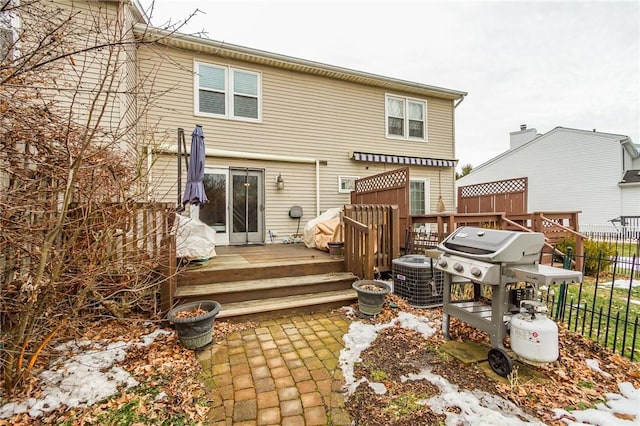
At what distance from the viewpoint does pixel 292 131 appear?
8172 millimetres

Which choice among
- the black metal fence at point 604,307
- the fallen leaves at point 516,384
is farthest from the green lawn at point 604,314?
the fallen leaves at point 516,384

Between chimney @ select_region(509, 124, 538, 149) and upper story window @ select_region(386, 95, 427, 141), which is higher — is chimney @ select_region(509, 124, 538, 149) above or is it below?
above

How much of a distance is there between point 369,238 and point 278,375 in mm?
2460

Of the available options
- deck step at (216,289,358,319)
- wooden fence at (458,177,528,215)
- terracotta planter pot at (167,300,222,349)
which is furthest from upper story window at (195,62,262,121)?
wooden fence at (458,177,528,215)

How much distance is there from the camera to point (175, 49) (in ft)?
22.8

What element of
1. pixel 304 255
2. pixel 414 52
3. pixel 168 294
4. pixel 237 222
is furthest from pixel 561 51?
pixel 168 294

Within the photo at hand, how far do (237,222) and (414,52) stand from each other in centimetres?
1097

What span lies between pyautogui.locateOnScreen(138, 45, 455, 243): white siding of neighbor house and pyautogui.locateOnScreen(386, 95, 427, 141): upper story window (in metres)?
0.25

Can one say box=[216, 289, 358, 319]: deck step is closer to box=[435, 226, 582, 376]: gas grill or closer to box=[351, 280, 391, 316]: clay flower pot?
box=[351, 280, 391, 316]: clay flower pot

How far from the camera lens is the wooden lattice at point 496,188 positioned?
9.09m

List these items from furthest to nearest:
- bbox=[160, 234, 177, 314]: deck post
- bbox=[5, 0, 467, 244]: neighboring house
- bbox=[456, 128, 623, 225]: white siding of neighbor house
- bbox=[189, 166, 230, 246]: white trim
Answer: bbox=[456, 128, 623, 225]: white siding of neighbor house
bbox=[189, 166, 230, 246]: white trim
bbox=[5, 0, 467, 244]: neighboring house
bbox=[160, 234, 177, 314]: deck post

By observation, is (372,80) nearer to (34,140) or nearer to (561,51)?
(561,51)

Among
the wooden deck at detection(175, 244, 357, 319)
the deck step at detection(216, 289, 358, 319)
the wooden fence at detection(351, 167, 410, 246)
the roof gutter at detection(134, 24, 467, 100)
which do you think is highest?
the roof gutter at detection(134, 24, 467, 100)

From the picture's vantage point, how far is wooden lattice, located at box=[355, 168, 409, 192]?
6.14 metres
